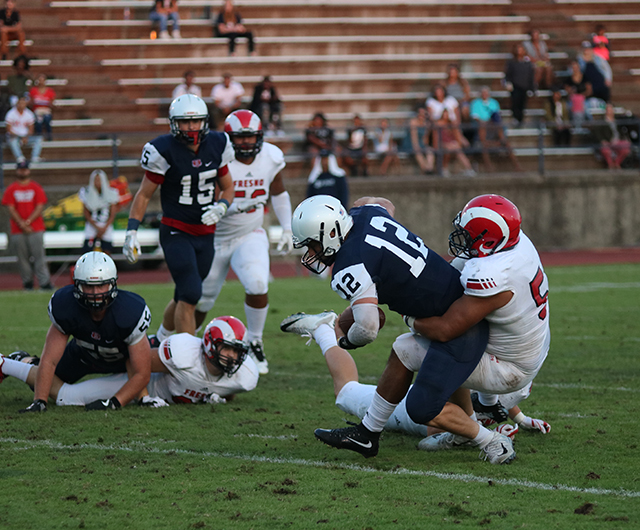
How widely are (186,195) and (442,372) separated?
3306mm

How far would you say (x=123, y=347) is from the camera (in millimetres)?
5543

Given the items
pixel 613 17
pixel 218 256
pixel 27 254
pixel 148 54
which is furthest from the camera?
pixel 613 17

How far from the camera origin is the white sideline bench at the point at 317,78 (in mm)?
19203

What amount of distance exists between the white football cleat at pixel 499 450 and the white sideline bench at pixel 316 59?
16368 millimetres

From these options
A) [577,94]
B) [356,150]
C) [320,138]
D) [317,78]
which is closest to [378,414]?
[320,138]

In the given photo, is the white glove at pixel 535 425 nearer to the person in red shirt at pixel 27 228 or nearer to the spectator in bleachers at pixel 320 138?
the person in red shirt at pixel 27 228

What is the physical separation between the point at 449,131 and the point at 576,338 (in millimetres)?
10133

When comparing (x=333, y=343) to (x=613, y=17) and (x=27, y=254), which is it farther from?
(x=613, y=17)

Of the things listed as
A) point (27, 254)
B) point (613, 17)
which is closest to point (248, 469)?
point (27, 254)

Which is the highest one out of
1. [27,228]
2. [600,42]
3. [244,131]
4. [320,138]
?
[600,42]

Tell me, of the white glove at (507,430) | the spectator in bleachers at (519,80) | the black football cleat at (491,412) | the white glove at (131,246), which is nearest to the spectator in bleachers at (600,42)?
the spectator in bleachers at (519,80)

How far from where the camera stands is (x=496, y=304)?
4219 mm

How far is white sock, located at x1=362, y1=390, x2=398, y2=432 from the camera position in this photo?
4.45 m

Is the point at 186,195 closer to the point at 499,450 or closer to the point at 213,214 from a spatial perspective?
the point at 213,214
